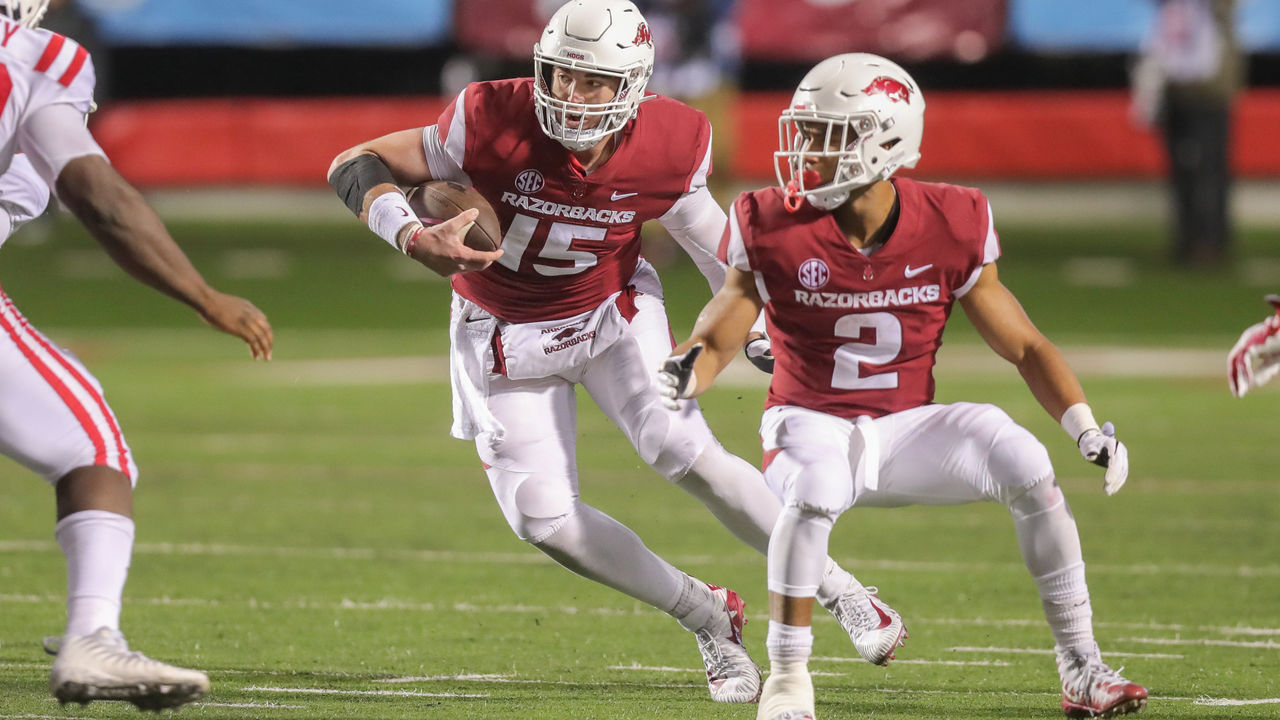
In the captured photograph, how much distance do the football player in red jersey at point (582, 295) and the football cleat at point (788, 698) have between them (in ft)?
1.82

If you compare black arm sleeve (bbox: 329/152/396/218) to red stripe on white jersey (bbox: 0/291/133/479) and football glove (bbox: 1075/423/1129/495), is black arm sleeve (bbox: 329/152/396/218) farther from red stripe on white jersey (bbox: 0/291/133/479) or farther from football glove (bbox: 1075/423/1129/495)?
football glove (bbox: 1075/423/1129/495)

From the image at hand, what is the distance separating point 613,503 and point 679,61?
8205mm

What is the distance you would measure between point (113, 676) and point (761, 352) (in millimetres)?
1852

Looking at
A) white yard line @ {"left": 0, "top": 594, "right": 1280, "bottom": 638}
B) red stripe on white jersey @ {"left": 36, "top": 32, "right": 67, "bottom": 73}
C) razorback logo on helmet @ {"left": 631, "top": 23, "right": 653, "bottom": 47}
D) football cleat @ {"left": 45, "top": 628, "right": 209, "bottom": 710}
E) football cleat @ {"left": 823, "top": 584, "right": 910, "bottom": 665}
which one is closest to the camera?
football cleat @ {"left": 45, "top": 628, "right": 209, "bottom": 710}

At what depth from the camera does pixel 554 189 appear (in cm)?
488

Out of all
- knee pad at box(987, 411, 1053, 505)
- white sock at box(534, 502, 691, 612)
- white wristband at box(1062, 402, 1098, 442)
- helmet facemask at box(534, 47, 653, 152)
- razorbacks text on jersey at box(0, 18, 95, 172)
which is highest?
razorbacks text on jersey at box(0, 18, 95, 172)

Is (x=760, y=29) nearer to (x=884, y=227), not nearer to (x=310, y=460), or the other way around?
(x=310, y=460)

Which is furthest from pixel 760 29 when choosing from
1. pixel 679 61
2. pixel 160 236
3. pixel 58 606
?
pixel 160 236

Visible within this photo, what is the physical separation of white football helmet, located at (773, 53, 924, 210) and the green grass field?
113 cm

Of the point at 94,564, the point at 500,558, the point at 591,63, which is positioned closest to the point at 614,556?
the point at 591,63

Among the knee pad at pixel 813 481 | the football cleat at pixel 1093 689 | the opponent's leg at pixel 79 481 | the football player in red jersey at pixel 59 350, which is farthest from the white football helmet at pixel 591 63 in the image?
the football cleat at pixel 1093 689

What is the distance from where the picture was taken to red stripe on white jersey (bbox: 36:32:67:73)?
3.83 m

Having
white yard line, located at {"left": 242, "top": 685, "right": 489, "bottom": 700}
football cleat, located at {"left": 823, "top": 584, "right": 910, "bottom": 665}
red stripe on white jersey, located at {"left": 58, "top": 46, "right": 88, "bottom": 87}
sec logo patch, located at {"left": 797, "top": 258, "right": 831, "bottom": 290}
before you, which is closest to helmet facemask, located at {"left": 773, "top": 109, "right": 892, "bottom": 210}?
sec logo patch, located at {"left": 797, "top": 258, "right": 831, "bottom": 290}

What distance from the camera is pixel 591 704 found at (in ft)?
14.8
